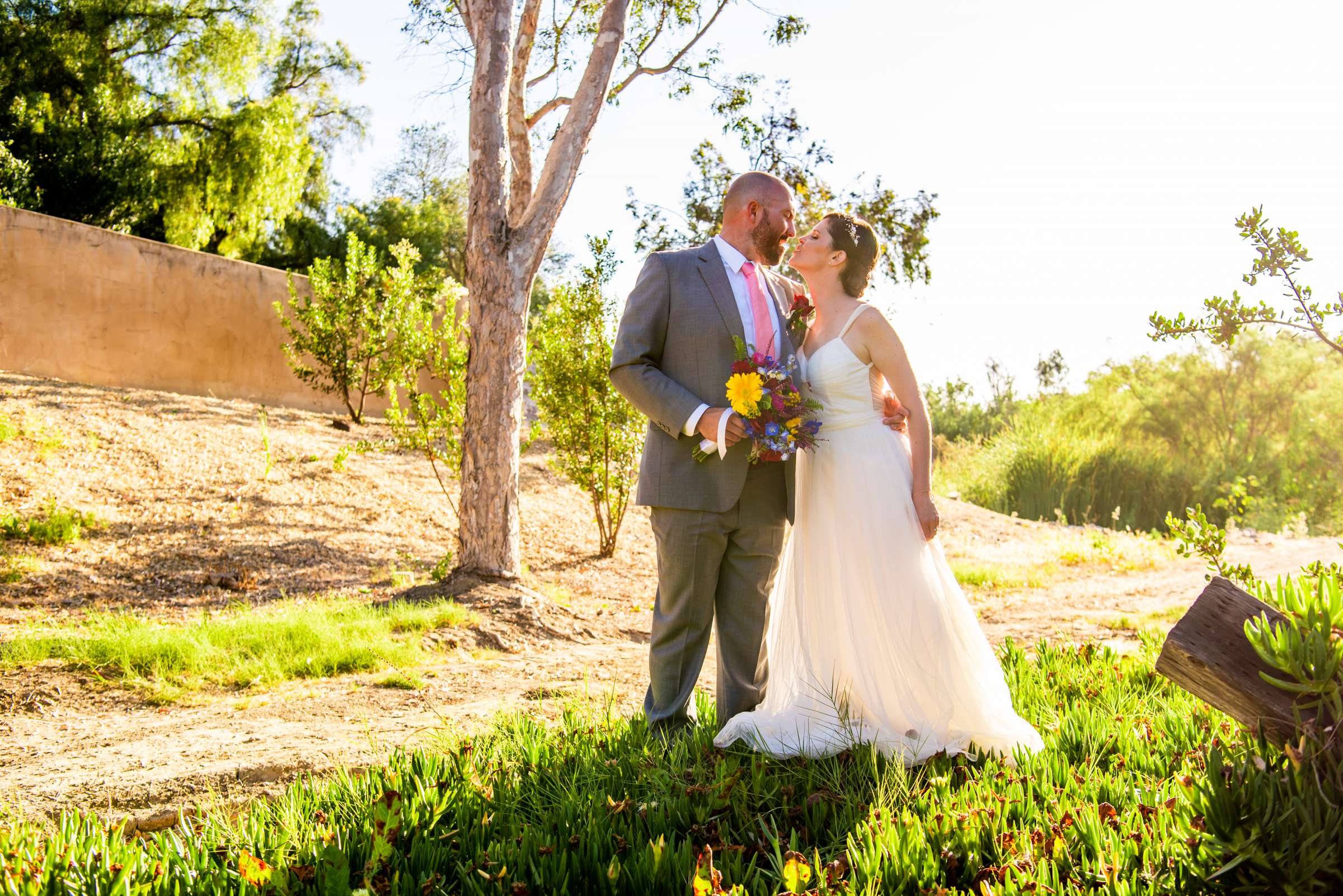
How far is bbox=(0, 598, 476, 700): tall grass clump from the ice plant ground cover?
2.06m

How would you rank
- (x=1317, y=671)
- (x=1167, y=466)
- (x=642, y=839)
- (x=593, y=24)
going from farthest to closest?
(x=1167, y=466), (x=593, y=24), (x=642, y=839), (x=1317, y=671)

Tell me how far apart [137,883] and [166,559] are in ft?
19.1

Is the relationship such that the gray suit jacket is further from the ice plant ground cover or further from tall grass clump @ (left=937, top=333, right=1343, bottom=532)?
tall grass clump @ (left=937, top=333, right=1343, bottom=532)

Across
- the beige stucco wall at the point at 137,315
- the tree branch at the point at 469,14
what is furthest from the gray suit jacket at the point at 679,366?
the beige stucco wall at the point at 137,315

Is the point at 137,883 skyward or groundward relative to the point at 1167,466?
groundward

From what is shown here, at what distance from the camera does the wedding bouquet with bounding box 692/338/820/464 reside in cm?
341

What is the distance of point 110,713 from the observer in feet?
14.7

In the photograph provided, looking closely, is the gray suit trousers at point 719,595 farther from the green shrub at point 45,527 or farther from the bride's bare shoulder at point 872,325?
the green shrub at point 45,527

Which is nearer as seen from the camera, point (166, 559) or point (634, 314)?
point (634, 314)

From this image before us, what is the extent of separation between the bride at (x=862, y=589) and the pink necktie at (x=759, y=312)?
17cm

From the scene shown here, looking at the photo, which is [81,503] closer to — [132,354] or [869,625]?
[132,354]

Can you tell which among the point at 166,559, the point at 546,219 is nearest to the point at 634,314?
the point at 546,219

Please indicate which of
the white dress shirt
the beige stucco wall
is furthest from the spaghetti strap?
the beige stucco wall

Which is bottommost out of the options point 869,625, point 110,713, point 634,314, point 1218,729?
point 110,713
